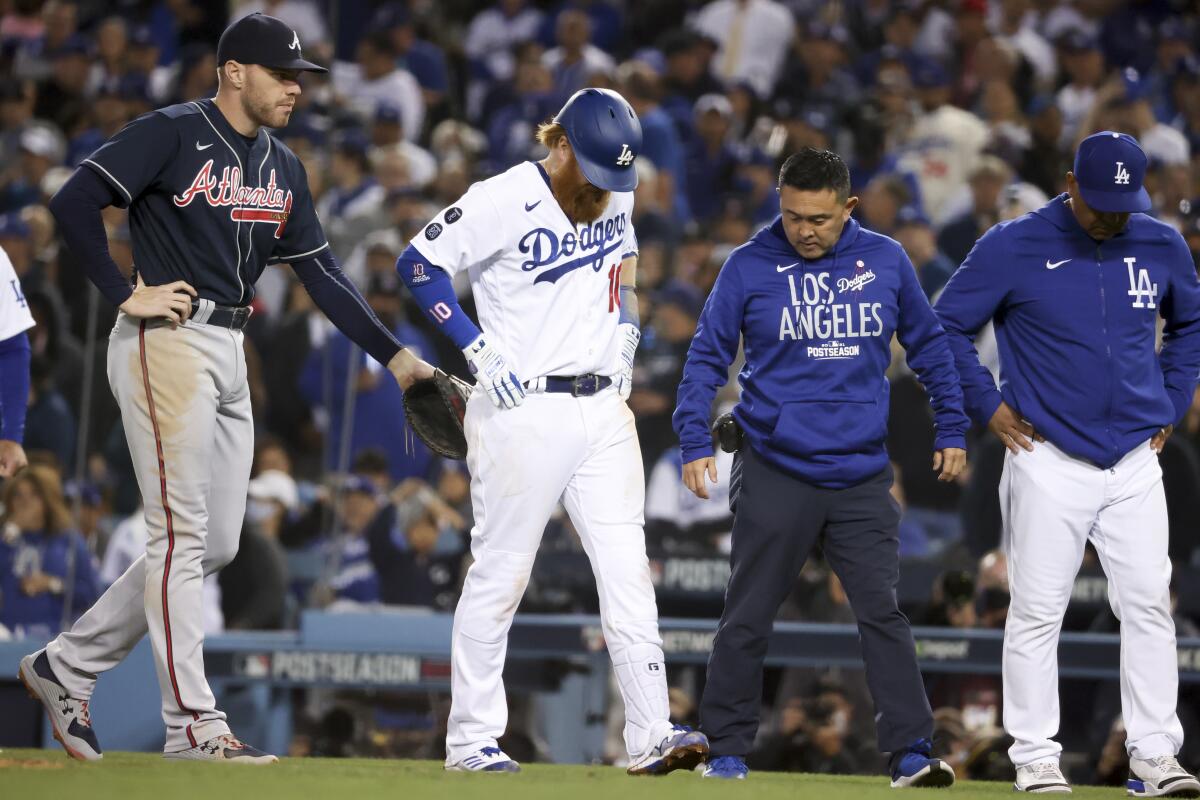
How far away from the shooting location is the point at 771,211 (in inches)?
418

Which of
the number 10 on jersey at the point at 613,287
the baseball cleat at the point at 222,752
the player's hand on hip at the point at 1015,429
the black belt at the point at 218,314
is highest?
the number 10 on jersey at the point at 613,287

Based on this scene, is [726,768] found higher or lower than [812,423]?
lower

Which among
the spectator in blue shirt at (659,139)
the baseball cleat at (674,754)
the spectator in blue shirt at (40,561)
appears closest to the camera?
the baseball cleat at (674,754)

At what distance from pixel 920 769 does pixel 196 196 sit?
2677mm

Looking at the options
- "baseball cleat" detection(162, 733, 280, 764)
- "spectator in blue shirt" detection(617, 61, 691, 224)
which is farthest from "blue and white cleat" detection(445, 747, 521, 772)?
"spectator in blue shirt" detection(617, 61, 691, 224)

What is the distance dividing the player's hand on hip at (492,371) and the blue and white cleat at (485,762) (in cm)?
101

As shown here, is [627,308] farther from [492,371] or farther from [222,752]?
[222,752]

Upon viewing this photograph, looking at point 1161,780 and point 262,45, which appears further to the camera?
point 262,45

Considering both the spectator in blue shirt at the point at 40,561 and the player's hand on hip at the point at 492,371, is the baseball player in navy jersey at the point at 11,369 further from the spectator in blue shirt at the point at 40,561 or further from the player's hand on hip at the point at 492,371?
the spectator in blue shirt at the point at 40,561

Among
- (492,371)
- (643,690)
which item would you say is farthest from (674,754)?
(492,371)

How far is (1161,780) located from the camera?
16.5 ft

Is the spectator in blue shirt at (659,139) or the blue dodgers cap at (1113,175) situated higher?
the spectator in blue shirt at (659,139)

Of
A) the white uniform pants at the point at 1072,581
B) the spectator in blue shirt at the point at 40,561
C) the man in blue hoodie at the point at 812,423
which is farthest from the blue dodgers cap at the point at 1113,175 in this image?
the spectator in blue shirt at the point at 40,561

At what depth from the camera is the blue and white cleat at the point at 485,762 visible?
499 cm
